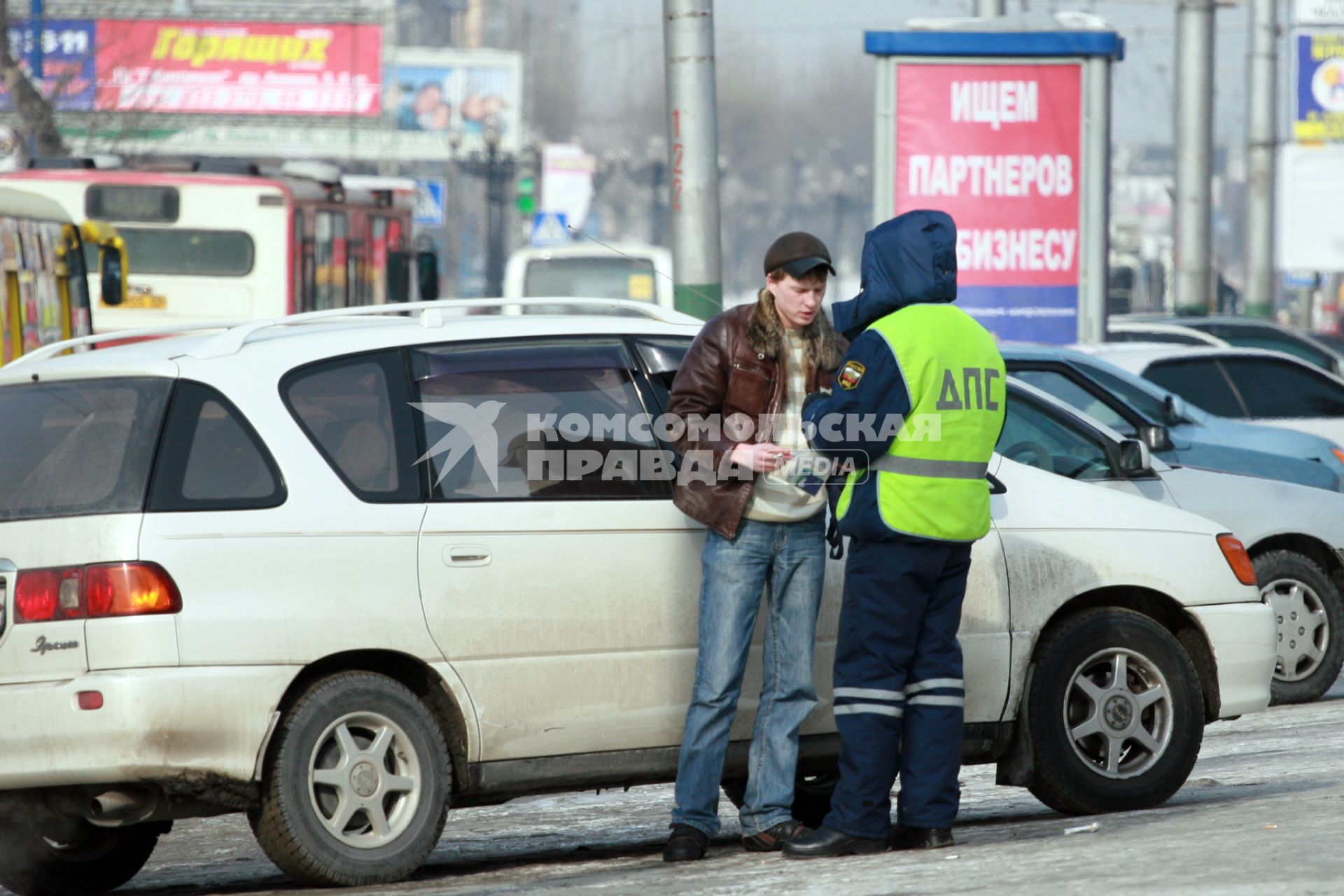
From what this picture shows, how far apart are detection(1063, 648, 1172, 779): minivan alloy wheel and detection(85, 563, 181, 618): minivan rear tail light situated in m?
2.78

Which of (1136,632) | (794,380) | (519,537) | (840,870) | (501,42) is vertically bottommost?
(840,870)

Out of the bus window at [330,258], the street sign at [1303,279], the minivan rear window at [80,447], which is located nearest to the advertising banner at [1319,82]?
the street sign at [1303,279]

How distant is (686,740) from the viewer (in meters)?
5.86

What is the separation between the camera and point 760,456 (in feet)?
18.8

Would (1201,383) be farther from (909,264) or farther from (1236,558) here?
(909,264)

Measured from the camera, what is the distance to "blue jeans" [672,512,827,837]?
581 cm

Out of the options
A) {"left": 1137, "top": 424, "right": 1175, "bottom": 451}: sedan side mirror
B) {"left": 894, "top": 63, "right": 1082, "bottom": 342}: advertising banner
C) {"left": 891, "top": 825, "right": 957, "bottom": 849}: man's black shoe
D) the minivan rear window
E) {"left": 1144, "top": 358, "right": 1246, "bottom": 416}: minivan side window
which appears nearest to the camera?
the minivan rear window

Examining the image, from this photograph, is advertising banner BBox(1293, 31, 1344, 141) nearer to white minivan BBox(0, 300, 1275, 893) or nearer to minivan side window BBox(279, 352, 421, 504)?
white minivan BBox(0, 300, 1275, 893)

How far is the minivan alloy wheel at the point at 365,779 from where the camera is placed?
551cm

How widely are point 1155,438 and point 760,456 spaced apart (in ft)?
13.4

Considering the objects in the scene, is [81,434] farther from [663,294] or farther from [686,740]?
[663,294]

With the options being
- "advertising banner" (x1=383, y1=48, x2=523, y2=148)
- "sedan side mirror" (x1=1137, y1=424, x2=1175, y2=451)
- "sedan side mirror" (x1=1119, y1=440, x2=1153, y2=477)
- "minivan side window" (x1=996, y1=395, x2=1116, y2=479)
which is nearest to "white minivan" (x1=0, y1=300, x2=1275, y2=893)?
"sedan side mirror" (x1=1119, y1=440, x2=1153, y2=477)

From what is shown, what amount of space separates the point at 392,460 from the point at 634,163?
357 feet

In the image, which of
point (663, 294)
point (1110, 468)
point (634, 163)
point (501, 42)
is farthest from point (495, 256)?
point (501, 42)
